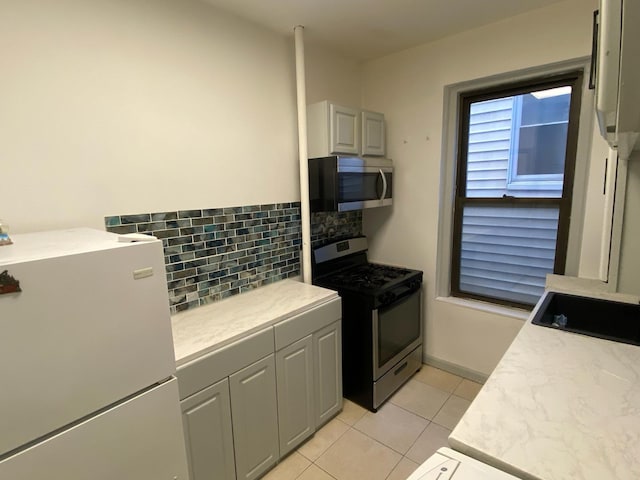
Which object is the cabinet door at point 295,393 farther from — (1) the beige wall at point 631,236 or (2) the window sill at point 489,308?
(1) the beige wall at point 631,236

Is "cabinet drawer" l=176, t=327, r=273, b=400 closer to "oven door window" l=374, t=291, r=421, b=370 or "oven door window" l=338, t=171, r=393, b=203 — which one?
"oven door window" l=374, t=291, r=421, b=370

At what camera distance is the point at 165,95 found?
1.75 m

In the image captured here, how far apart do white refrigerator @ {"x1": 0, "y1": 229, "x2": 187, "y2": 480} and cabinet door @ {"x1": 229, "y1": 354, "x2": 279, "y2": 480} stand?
16.6 inches

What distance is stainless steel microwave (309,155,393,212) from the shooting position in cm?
230

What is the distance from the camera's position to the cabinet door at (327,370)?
80.8 inches

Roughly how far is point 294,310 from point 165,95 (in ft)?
4.43

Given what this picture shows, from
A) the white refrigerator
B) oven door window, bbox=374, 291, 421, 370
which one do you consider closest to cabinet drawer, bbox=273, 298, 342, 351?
oven door window, bbox=374, 291, 421, 370

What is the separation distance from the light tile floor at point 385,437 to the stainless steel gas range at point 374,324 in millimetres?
110

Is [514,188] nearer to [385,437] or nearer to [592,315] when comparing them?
[592,315]

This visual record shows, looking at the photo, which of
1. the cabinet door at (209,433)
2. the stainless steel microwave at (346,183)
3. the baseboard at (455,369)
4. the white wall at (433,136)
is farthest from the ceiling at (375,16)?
the baseboard at (455,369)

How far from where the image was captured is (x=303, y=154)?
7.64 feet

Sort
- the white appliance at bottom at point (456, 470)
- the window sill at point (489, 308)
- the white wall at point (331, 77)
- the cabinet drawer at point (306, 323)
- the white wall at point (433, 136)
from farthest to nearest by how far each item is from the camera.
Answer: the white wall at point (331, 77)
the window sill at point (489, 308)
the white wall at point (433, 136)
the cabinet drawer at point (306, 323)
the white appliance at bottom at point (456, 470)

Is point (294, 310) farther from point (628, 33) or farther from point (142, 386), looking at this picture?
point (628, 33)

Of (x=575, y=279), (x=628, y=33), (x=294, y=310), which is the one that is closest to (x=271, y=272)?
(x=294, y=310)
